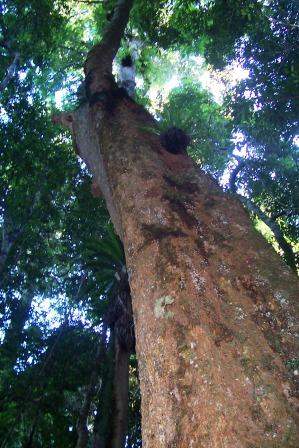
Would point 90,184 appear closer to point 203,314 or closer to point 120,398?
point 120,398

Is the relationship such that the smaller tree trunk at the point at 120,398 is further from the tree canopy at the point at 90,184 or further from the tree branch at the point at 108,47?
the tree branch at the point at 108,47

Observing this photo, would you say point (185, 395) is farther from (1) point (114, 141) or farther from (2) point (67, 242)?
(2) point (67, 242)

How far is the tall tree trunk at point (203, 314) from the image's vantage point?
4.46 ft

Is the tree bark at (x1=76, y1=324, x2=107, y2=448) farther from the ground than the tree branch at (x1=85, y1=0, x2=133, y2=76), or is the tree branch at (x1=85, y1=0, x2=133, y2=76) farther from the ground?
the tree branch at (x1=85, y1=0, x2=133, y2=76)

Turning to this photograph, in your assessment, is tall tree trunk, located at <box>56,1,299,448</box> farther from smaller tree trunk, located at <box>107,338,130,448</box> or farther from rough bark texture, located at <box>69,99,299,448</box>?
smaller tree trunk, located at <box>107,338,130,448</box>

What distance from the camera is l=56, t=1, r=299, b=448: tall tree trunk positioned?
4.46 ft

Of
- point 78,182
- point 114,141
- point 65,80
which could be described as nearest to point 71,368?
point 78,182

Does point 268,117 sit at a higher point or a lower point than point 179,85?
lower

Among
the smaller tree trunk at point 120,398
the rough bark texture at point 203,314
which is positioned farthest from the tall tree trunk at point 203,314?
the smaller tree trunk at point 120,398

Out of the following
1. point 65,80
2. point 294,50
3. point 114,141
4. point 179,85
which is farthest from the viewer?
point 179,85

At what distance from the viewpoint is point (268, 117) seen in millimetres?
7781

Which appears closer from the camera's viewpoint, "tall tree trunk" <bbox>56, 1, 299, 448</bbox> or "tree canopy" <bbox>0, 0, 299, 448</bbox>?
"tall tree trunk" <bbox>56, 1, 299, 448</bbox>

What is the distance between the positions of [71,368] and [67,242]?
3866 millimetres

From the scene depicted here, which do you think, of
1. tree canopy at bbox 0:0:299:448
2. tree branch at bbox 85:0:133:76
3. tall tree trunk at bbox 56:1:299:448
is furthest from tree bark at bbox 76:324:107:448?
tall tree trunk at bbox 56:1:299:448
